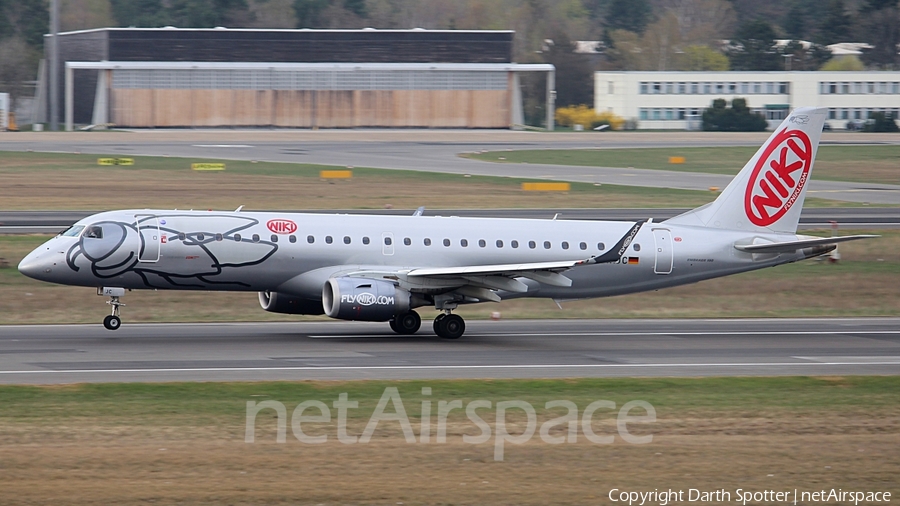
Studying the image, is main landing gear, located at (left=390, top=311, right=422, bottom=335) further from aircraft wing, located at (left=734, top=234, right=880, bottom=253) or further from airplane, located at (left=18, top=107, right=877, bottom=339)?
aircraft wing, located at (left=734, top=234, right=880, bottom=253)

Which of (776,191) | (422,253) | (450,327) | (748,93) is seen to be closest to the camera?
(450,327)

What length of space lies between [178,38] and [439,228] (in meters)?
91.1

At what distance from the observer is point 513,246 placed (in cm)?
3172

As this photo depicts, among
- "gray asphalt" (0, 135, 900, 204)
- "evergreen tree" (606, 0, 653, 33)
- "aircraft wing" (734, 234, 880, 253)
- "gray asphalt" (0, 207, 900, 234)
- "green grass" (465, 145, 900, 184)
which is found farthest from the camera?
"evergreen tree" (606, 0, 653, 33)

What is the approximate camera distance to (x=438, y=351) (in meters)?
28.2

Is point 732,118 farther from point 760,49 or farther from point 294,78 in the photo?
point 294,78

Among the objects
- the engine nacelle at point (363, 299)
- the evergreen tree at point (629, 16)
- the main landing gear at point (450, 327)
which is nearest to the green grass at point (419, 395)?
the engine nacelle at point (363, 299)

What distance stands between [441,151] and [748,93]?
5511 centimetres

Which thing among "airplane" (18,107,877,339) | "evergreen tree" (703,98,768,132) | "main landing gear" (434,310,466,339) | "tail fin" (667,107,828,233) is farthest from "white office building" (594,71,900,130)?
"main landing gear" (434,310,466,339)

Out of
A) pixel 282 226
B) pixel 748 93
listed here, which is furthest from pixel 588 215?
pixel 748 93

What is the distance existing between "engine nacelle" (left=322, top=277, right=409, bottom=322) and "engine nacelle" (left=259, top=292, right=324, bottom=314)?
52.3 inches

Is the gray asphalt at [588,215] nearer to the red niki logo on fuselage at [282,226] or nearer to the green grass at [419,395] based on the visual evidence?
the red niki logo on fuselage at [282,226]

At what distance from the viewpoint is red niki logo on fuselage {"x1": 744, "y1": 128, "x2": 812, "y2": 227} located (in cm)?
3388

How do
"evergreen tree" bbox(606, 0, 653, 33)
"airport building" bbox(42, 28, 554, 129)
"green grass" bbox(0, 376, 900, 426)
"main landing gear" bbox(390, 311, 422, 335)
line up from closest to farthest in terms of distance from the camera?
"green grass" bbox(0, 376, 900, 426) → "main landing gear" bbox(390, 311, 422, 335) → "airport building" bbox(42, 28, 554, 129) → "evergreen tree" bbox(606, 0, 653, 33)
